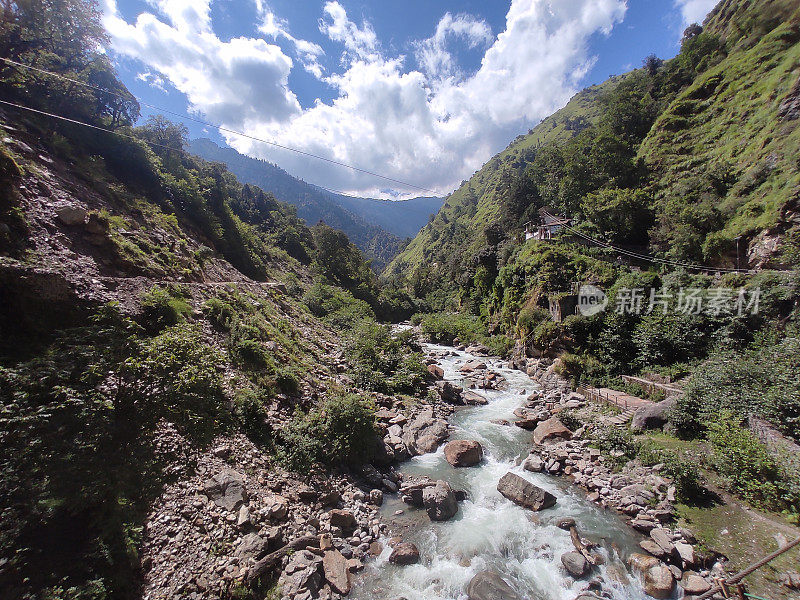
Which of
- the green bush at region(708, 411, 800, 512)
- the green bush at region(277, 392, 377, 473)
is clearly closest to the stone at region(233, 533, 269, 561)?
the green bush at region(277, 392, 377, 473)

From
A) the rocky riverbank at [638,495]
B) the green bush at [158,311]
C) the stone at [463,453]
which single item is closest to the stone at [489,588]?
the rocky riverbank at [638,495]

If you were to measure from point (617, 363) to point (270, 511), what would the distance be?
1979 centimetres

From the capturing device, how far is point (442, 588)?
7.13m

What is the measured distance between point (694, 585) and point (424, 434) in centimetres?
878

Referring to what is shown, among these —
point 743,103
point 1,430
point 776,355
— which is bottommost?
point 1,430

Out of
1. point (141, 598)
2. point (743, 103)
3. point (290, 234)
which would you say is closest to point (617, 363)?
point (141, 598)

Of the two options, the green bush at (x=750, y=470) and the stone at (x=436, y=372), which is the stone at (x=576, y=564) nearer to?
the green bush at (x=750, y=470)

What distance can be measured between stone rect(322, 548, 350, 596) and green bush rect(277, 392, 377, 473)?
278cm

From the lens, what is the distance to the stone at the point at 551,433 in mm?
13337

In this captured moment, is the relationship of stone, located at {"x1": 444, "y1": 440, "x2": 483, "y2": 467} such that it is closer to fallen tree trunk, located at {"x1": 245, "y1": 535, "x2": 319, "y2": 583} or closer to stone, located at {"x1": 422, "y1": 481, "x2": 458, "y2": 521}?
stone, located at {"x1": 422, "y1": 481, "x2": 458, "y2": 521}

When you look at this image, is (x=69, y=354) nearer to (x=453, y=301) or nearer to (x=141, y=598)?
(x=141, y=598)

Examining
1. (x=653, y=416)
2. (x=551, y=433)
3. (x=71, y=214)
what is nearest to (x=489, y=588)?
(x=551, y=433)

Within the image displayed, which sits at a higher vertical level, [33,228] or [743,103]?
[743,103]

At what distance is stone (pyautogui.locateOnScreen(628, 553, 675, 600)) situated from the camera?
22.1 feet
